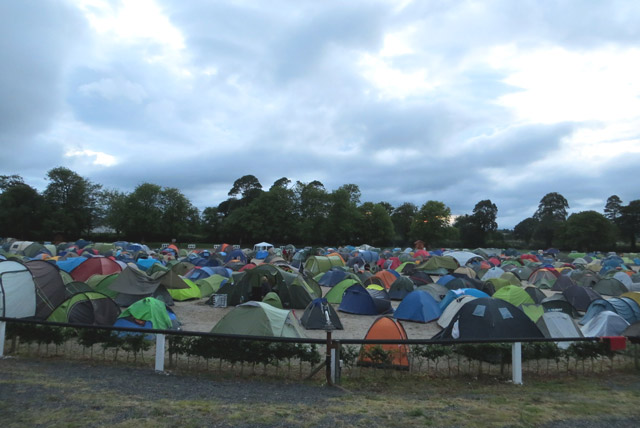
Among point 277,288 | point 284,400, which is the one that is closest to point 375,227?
point 277,288

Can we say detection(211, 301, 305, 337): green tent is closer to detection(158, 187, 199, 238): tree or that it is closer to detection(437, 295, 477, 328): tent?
detection(437, 295, 477, 328): tent

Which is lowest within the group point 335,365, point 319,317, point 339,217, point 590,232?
→ point 319,317

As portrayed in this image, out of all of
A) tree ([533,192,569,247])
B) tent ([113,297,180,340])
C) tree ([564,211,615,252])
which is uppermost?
tree ([533,192,569,247])

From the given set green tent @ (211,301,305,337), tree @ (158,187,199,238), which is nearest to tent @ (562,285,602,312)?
green tent @ (211,301,305,337)

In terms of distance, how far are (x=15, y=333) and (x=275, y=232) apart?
61.7 meters

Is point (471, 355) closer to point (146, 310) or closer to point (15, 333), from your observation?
point (146, 310)

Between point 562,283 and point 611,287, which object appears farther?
point 562,283

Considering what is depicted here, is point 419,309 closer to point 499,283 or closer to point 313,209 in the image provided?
point 499,283

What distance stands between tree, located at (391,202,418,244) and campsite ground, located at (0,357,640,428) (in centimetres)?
8520

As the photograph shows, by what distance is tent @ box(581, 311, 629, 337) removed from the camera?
36.7ft

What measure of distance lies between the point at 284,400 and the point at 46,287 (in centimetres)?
981

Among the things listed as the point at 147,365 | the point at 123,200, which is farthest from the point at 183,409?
the point at 123,200

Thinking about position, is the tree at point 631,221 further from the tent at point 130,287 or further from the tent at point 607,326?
the tent at point 130,287

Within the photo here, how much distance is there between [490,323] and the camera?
34.8ft
